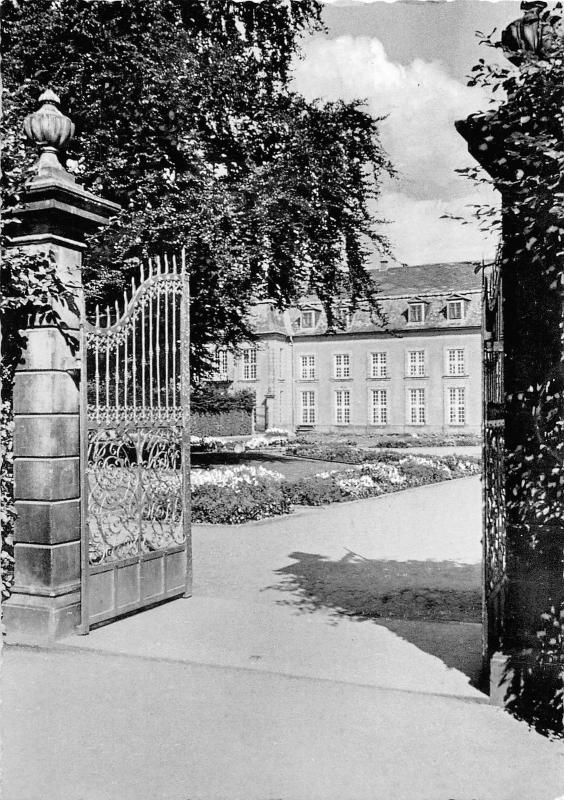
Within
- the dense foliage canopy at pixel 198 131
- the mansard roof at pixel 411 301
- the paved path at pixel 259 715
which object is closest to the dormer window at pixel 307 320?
the mansard roof at pixel 411 301

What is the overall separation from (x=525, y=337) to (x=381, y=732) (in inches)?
89.4

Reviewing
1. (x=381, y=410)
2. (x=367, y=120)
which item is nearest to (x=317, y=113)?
(x=367, y=120)

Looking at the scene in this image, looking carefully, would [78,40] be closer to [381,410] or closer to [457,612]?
[457,612]

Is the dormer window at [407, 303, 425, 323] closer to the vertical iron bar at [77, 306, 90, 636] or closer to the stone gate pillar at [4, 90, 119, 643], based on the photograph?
the stone gate pillar at [4, 90, 119, 643]

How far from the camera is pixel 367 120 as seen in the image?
16.4 m

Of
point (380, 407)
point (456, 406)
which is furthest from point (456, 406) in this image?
point (380, 407)

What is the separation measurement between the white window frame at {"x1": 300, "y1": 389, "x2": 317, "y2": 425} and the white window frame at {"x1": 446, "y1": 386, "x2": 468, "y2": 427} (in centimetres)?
886

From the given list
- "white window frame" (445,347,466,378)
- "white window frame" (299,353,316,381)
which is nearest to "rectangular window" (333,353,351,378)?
"white window frame" (299,353,316,381)

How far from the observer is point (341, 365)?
50.6 m

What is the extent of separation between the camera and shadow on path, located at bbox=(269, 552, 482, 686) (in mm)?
5805

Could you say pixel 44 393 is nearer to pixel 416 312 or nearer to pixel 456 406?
pixel 456 406

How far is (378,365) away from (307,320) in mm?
5700

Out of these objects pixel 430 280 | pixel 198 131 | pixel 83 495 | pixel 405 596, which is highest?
pixel 430 280

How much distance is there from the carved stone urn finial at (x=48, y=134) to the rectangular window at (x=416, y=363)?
1697 inches
